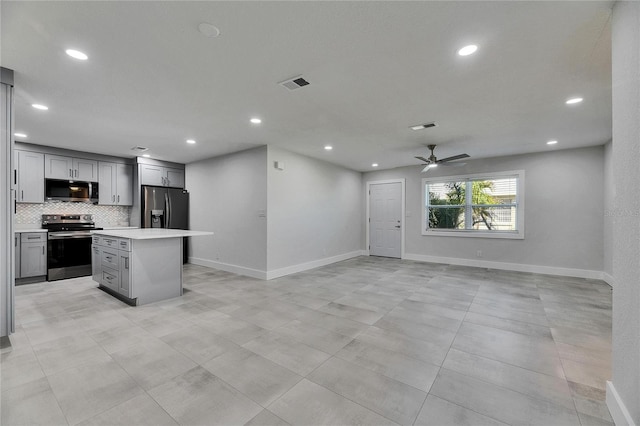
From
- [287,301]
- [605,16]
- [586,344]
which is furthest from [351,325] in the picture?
[605,16]

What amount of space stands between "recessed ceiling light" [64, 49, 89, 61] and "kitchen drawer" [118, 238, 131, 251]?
2.14m

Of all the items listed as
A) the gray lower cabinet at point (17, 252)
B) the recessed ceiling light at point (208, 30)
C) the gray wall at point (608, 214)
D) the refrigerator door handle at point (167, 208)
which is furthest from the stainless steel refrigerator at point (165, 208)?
the gray wall at point (608, 214)

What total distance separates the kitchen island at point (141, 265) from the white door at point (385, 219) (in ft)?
17.3

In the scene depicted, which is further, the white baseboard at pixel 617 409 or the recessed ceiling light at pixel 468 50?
the recessed ceiling light at pixel 468 50

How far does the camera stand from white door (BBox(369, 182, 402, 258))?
742cm

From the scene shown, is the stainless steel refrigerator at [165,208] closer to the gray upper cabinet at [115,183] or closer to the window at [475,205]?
the gray upper cabinet at [115,183]

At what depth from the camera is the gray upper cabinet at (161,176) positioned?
621 cm

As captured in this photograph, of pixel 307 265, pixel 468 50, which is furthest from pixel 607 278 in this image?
pixel 307 265

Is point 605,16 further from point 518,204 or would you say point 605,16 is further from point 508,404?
point 518,204

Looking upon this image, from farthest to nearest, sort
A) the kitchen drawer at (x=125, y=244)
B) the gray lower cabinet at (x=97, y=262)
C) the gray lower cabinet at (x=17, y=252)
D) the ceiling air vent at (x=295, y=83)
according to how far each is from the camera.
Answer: the gray lower cabinet at (x=17, y=252) < the gray lower cabinet at (x=97, y=262) < the kitchen drawer at (x=125, y=244) < the ceiling air vent at (x=295, y=83)

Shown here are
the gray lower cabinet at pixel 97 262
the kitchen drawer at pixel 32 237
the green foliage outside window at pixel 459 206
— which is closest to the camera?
the gray lower cabinet at pixel 97 262

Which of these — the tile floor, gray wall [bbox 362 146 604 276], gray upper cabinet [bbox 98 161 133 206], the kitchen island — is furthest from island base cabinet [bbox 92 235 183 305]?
gray wall [bbox 362 146 604 276]

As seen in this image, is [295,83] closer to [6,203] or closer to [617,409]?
[6,203]

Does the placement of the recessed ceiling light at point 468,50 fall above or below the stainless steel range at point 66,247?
above
